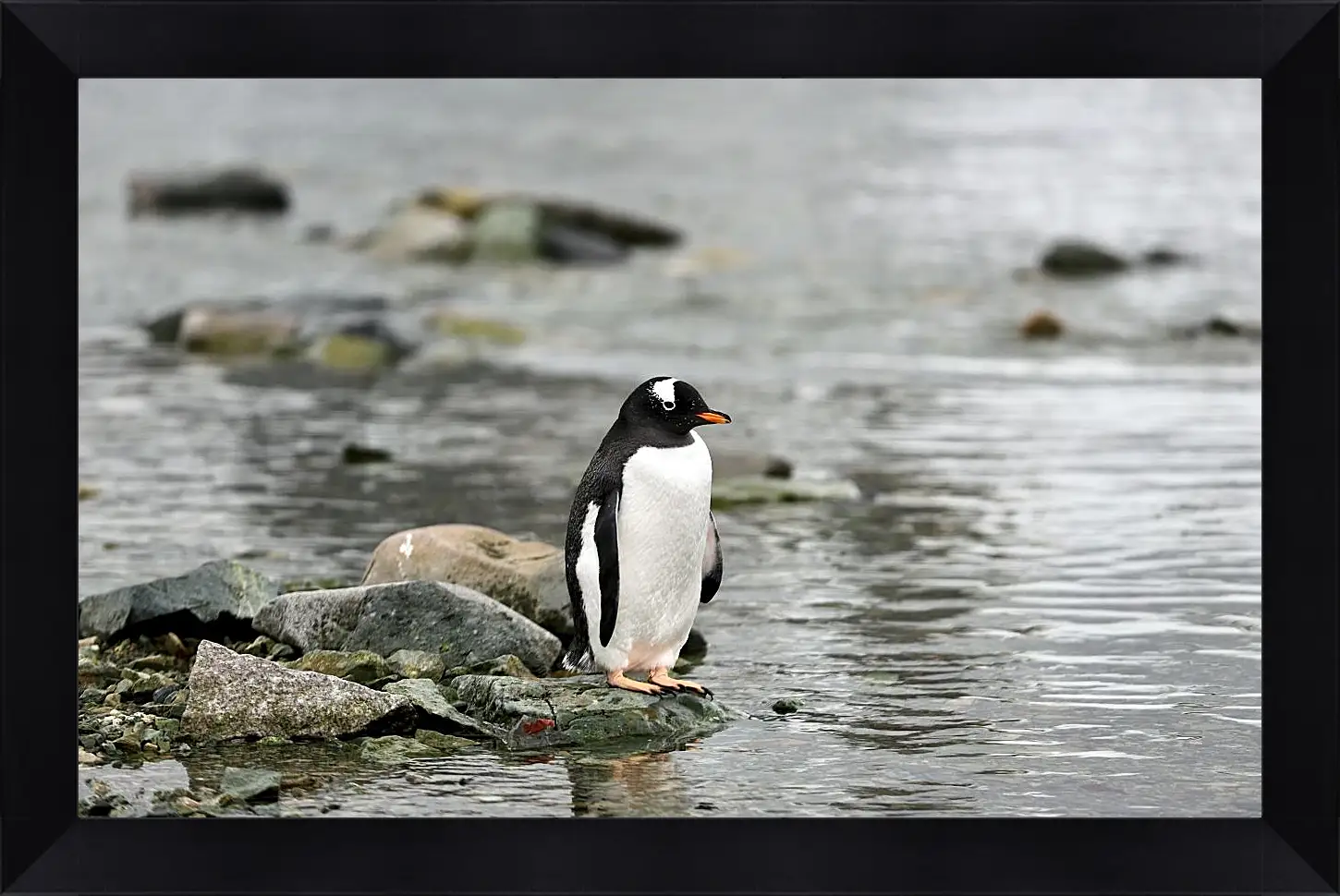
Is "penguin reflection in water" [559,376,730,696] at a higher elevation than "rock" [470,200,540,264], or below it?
below

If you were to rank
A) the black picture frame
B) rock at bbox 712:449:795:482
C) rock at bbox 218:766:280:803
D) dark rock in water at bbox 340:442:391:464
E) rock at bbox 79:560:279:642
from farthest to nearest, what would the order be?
dark rock in water at bbox 340:442:391:464 < rock at bbox 712:449:795:482 < rock at bbox 79:560:279:642 < rock at bbox 218:766:280:803 < the black picture frame

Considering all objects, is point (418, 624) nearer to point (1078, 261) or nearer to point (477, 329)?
point (477, 329)

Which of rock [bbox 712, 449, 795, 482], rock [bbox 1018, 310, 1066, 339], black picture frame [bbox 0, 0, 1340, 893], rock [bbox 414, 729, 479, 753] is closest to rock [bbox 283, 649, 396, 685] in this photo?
rock [bbox 414, 729, 479, 753]

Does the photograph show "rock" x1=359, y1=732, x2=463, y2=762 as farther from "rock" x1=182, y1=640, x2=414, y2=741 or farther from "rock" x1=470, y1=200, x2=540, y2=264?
"rock" x1=470, y1=200, x2=540, y2=264

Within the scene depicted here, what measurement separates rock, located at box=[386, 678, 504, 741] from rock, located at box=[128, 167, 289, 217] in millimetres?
20931

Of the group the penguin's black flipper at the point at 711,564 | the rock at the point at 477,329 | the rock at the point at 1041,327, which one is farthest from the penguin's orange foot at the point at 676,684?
the rock at the point at 1041,327

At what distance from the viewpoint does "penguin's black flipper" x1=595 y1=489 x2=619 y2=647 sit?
19.0 ft

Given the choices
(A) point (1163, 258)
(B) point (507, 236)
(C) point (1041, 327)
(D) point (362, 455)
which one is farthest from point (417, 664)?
(A) point (1163, 258)

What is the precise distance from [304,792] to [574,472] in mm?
5674

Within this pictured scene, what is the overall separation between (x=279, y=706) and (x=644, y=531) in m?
1.19

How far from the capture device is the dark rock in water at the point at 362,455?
431 inches
